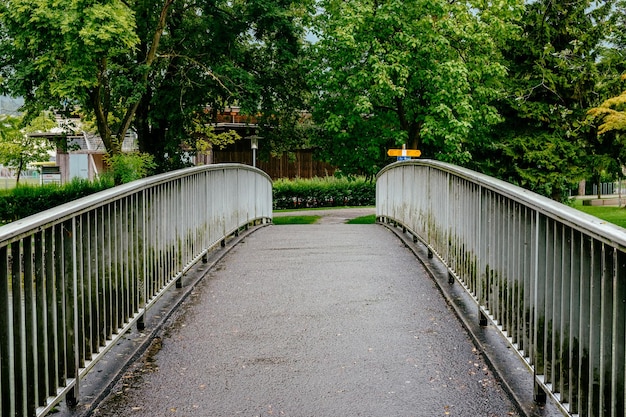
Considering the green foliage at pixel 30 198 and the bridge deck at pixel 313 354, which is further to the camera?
the green foliage at pixel 30 198

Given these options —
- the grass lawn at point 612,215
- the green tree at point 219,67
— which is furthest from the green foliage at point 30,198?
the grass lawn at point 612,215

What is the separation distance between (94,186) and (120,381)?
794 inches

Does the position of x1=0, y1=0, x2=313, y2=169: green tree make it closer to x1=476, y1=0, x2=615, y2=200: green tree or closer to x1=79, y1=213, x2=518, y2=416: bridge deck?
x1=476, y1=0, x2=615, y2=200: green tree

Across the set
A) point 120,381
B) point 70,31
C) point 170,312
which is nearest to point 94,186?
point 70,31

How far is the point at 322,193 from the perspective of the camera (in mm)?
36219

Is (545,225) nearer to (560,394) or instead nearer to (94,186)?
(560,394)

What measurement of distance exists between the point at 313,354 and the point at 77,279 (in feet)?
5.84

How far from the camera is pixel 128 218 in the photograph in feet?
17.5

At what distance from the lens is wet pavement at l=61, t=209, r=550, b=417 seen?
13.7ft

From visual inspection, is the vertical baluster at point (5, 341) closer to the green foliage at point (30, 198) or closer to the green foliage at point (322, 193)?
the green foliage at point (30, 198)

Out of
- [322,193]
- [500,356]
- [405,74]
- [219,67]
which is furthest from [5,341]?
[322,193]

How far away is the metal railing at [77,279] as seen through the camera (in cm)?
322

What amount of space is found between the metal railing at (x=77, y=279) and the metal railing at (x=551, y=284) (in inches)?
97.4

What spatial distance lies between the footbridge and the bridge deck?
0.7 inches
